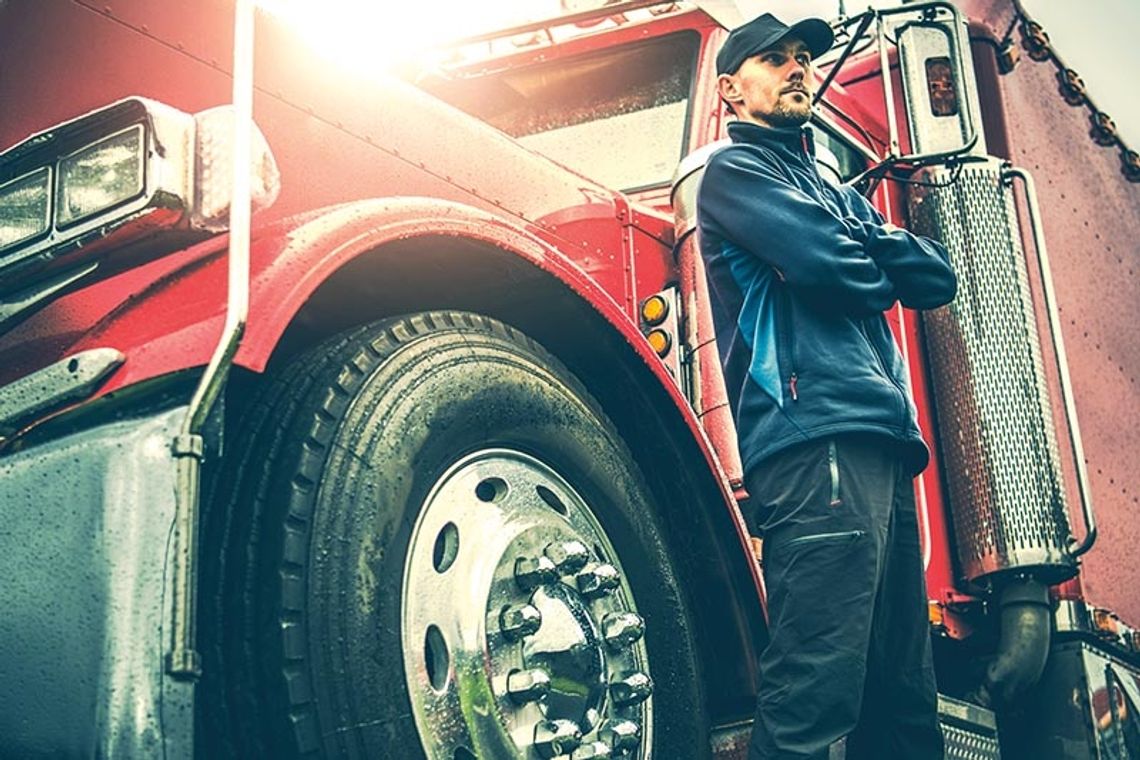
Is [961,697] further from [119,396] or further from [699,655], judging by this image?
[119,396]

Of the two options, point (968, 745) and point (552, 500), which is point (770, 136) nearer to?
point (552, 500)

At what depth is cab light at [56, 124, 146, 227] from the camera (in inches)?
73.0

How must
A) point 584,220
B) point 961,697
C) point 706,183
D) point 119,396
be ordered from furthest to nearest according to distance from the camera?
point 961,697, point 584,220, point 706,183, point 119,396

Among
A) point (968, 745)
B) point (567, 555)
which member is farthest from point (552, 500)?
point (968, 745)

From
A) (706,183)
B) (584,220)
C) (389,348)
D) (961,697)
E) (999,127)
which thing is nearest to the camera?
(389,348)

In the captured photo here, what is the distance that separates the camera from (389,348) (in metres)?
2.09

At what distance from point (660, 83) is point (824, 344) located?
172cm

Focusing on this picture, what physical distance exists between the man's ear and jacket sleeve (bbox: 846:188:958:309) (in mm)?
364

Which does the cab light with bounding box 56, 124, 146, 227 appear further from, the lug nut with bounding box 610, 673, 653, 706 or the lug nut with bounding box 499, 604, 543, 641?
the lug nut with bounding box 610, 673, 653, 706

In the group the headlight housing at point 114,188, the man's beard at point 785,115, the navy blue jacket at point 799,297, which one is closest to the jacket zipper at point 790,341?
the navy blue jacket at point 799,297

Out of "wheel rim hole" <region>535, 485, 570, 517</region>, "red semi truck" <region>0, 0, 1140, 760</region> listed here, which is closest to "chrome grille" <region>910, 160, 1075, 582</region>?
"red semi truck" <region>0, 0, 1140, 760</region>

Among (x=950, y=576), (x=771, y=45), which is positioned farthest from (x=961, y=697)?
(x=771, y=45)

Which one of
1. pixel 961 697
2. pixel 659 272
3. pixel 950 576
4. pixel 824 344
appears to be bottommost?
pixel 961 697

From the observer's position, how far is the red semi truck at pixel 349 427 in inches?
65.9
